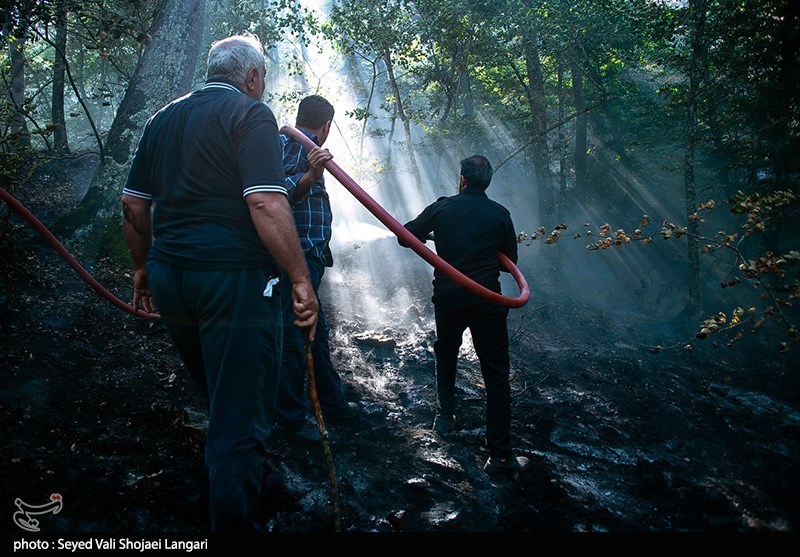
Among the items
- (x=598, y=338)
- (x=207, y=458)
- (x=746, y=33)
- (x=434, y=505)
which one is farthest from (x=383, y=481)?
(x=746, y=33)

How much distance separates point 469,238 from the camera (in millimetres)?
4004

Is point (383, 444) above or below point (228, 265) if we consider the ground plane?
below

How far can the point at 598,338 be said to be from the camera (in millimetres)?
9711

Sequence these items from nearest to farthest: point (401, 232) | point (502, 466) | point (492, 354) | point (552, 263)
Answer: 1. point (401, 232)
2. point (502, 466)
3. point (492, 354)
4. point (552, 263)

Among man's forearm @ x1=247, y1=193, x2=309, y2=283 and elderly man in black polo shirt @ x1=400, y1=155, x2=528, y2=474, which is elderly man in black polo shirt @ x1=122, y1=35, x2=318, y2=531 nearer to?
man's forearm @ x1=247, y1=193, x2=309, y2=283

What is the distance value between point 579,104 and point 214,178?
15473mm

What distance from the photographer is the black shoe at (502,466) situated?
3.64 meters

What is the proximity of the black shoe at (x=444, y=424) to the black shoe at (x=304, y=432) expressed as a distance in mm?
1174

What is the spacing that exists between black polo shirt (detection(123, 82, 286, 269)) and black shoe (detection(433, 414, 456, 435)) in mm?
2632

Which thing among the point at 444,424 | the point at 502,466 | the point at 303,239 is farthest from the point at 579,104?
the point at 502,466

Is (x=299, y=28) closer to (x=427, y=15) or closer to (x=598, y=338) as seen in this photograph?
(x=427, y=15)
